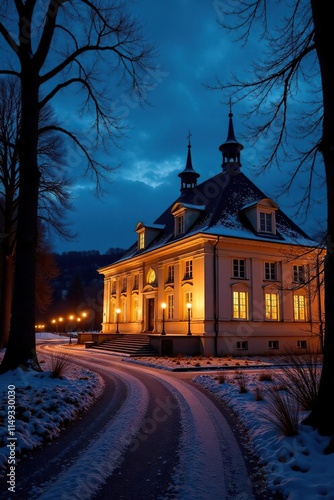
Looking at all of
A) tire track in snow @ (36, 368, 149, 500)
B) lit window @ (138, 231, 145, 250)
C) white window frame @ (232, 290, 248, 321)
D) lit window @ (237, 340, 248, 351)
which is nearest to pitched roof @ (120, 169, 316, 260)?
lit window @ (138, 231, 145, 250)

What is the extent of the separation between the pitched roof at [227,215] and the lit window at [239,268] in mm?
1664

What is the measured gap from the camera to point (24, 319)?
473 inches

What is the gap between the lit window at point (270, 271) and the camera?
2738cm

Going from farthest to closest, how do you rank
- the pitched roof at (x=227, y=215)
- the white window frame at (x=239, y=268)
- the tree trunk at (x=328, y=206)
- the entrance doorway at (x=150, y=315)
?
the entrance doorway at (x=150, y=315) < the pitched roof at (x=227, y=215) < the white window frame at (x=239, y=268) < the tree trunk at (x=328, y=206)

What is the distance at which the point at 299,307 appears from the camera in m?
28.5

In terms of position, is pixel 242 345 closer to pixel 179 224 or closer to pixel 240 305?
pixel 240 305

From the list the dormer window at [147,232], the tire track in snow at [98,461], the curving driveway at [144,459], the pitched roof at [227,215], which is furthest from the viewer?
the dormer window at [147,232]

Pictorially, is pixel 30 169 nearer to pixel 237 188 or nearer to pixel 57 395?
pixel 57 395

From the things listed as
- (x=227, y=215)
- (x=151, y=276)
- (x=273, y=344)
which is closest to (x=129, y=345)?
(x=151, y=276)

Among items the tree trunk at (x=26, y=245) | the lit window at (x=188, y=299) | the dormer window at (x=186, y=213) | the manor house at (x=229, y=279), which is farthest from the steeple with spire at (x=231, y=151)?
the tree trunk at (x=26, y=245)

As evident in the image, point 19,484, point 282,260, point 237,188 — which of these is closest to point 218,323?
point 282,260

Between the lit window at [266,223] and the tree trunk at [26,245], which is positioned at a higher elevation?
the lit window at [266,223]

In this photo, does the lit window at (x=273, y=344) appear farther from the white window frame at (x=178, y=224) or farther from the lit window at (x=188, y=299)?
the white window frame at (x=178, y=224)

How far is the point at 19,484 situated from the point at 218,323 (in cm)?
2029
